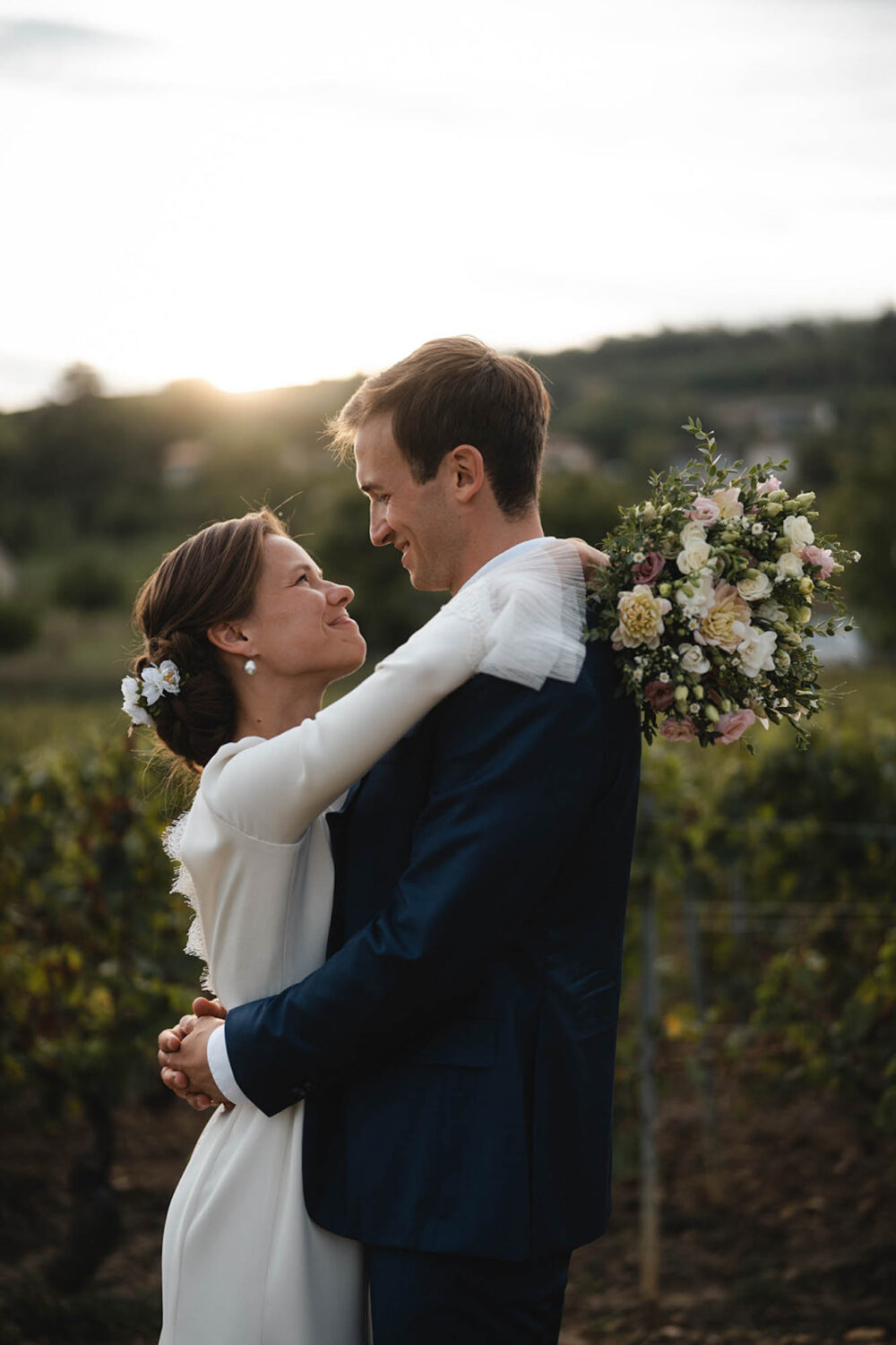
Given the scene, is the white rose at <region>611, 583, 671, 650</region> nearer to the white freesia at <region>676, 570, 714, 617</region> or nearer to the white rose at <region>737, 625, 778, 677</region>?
the white freesia at <region>676, 570, 714, 617</region>

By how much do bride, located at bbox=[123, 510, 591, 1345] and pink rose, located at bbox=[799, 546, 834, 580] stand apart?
0.42 m

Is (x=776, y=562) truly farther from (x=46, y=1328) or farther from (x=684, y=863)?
(x=46, y=1328)

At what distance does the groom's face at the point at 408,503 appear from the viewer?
2.52 meters

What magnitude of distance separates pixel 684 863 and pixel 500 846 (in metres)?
3.66

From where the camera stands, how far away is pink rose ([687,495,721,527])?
2.37 m

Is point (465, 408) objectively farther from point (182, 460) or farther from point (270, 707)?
point (182, 460)

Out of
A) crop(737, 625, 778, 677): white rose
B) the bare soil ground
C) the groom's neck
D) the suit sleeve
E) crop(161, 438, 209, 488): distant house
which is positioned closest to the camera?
the suit sleeve

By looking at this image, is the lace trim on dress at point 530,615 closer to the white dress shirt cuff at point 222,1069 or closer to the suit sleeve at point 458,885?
the suit sleeve at point 458,885

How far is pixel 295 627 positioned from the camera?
2.66 meters

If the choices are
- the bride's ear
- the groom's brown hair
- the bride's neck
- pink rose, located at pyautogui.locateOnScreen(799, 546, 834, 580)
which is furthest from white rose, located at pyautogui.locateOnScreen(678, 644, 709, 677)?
the bride's ear

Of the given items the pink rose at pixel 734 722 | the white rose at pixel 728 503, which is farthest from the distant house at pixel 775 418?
the pink rose at pixel 734 722

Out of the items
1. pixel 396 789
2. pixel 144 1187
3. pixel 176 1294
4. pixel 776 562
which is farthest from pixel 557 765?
pixel 144 1187

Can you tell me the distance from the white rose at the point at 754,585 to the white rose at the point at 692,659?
159mm

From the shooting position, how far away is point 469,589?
7.48 ft
